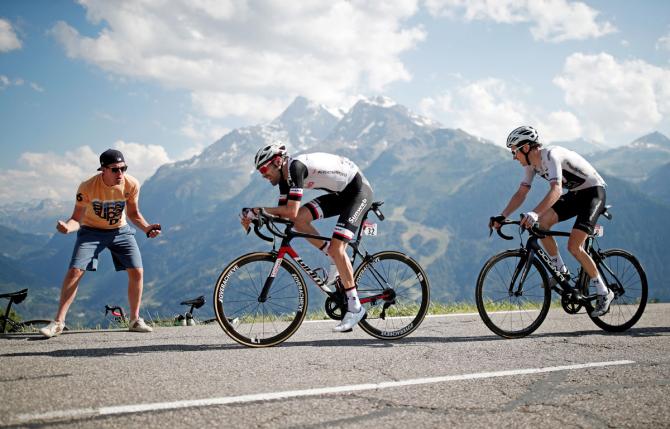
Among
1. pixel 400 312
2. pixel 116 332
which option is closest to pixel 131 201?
pixel 116 332

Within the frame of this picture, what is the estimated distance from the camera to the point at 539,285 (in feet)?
24.6

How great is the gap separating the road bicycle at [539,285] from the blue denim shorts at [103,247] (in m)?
5.11

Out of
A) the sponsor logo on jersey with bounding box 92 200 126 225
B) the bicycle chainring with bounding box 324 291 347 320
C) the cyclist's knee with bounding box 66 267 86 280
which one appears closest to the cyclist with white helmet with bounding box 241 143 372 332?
the bicycle chainring with bounding box 324 291 347 320

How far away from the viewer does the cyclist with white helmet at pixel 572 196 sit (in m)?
7.41

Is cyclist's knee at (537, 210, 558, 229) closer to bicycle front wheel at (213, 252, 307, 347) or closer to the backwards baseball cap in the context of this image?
bicycle front wheel at (213, 252, 307, 347)

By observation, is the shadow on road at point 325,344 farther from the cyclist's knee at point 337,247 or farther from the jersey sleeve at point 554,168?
the jersey sleeve at point 554,168

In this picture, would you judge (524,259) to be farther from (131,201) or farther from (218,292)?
(131,201)

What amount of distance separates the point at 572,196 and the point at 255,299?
16.4ft

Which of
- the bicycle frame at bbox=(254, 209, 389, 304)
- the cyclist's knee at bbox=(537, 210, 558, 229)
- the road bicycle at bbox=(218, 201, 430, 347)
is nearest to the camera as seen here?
the road bicycle at bbox=(218, 201, 430, 347)

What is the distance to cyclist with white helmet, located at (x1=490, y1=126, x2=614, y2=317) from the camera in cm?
741

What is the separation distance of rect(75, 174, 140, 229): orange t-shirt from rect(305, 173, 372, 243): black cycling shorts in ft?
8.97

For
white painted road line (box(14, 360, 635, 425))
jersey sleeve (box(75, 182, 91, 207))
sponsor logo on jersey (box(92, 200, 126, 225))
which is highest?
jersey sleeve (box(75, 182, 91, 207))

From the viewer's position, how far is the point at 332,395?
424cm

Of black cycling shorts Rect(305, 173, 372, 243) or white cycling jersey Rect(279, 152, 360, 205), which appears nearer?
white cycling jersey Rect(279, 152, 360, 205)
